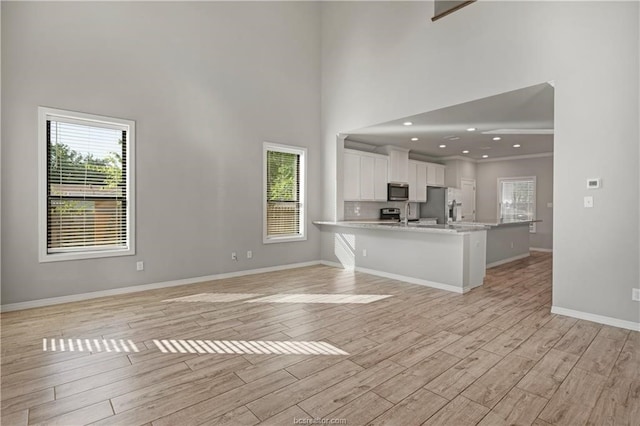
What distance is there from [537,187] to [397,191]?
4040 millimetres

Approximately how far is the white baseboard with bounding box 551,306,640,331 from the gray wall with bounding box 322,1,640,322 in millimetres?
38

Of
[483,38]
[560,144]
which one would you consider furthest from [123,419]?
[483,38]

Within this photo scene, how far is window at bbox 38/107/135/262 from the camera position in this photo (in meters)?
3.84

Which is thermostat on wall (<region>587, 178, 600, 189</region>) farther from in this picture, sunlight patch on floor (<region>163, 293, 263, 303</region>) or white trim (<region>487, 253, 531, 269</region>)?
sunlight patch on floor (<region>163, 293, 263, 303</region>)

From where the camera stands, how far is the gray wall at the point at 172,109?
12.0ft

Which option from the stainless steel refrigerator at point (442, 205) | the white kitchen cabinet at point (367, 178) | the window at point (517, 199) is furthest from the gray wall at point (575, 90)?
the window at point (517, 199)

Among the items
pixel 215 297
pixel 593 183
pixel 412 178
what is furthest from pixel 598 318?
pixel 412 178

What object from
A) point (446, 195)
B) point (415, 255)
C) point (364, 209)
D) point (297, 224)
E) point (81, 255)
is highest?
point (446, 195)

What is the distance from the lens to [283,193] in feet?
20.2

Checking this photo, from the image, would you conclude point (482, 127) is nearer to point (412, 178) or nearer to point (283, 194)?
point (412, 178)

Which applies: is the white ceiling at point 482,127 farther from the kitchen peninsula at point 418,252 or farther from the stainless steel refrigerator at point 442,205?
the kitchen peninsula at point 418,252

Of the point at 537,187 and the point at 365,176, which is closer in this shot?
the point at 365,176

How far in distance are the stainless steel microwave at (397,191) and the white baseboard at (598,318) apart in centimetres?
447

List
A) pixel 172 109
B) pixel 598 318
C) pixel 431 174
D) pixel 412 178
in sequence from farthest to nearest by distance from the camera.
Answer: pixel 431 174 < pixel 412 178 < pixel 172 109 < pixel 598 318
